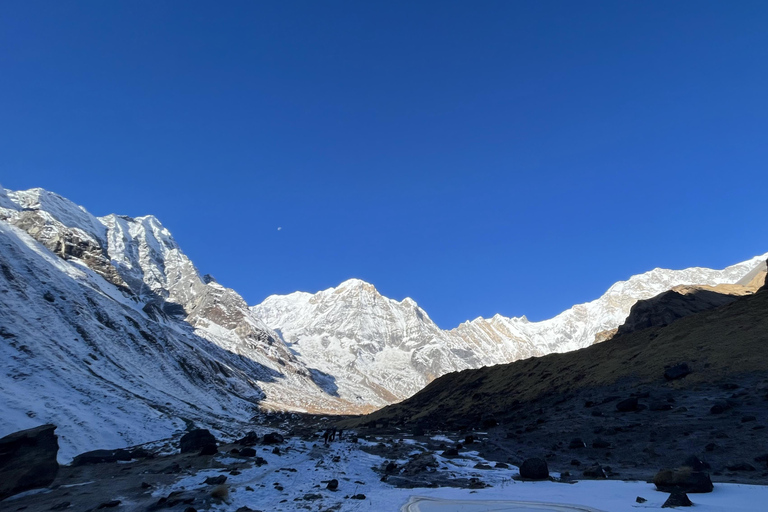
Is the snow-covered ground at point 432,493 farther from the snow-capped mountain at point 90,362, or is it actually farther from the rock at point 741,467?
the snow-capped mountain at point 90,362

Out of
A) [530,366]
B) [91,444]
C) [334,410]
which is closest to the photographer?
[91,444]

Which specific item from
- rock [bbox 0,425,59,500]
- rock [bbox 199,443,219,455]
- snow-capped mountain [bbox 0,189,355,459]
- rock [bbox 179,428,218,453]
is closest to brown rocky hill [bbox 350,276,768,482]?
rock [bbox 199,443,219,455]

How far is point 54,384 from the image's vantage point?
67.3m

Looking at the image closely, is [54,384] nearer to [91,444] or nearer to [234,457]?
[91,444]

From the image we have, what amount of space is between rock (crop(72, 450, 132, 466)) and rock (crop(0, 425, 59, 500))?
8.09 metres

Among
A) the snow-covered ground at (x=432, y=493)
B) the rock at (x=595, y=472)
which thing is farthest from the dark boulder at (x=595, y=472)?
the snow-covered ground at (x=432, y=493)

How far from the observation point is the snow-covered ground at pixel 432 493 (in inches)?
582

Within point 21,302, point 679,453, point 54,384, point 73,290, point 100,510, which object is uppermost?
point 73,290

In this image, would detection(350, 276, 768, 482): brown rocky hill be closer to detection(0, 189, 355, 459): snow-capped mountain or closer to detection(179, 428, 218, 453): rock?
detection(179, 428, 218, 453): rock

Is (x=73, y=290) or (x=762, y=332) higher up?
(x=73, y=290)

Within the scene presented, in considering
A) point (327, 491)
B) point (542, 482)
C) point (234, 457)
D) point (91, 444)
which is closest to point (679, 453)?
point (542, 482)

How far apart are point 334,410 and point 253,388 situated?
3752cm

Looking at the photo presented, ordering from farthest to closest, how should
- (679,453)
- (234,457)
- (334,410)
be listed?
1. (334,410)
2. (234,457)
3. (679,453)

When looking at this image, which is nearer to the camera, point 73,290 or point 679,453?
point 679,453
